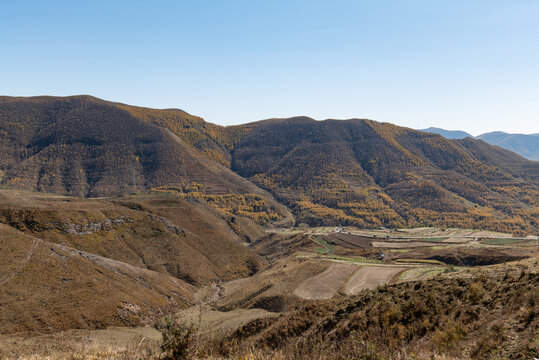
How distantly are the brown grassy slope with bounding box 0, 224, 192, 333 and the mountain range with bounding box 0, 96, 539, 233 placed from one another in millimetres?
88481

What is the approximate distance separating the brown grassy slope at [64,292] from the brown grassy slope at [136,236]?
10942 mm

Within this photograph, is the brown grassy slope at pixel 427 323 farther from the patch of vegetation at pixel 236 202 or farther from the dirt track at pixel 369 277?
the patch of vegetation at pixel 236 202

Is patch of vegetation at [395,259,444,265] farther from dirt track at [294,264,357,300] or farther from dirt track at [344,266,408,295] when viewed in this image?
dirt track at [294,264,357,300]

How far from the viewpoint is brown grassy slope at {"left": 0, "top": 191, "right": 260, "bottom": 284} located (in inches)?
2125

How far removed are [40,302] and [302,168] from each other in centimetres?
16670

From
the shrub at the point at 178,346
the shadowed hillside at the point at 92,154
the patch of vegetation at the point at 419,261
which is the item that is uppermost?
the shadowed hillside at the point at 92,154

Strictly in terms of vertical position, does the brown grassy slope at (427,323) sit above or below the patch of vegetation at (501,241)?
above

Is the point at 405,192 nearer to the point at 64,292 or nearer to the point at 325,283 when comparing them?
the point at 325,283

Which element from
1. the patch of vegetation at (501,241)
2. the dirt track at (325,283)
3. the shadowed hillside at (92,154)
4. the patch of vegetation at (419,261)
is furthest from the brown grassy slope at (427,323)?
the shadowed hillside at (92,154)

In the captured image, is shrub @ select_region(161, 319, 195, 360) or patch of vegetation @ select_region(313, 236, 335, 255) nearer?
shrub @ select_region(161, 319, 195, 360)

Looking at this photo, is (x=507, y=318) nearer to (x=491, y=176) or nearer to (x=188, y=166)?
(x=188, y=166)

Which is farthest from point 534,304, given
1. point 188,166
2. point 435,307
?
point 188,166

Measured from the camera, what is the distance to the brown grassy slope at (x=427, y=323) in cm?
1114

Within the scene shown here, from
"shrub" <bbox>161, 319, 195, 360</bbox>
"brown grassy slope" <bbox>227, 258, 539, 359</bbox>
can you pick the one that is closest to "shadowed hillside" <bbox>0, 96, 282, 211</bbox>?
"brown grassy slope" <bbox>227, 258, 539, 359</bbox>
